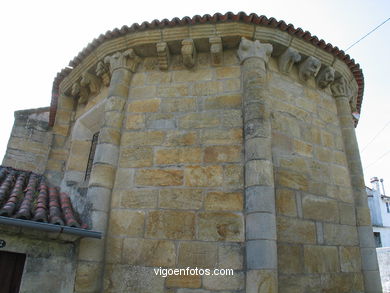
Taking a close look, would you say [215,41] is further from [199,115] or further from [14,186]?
[14,186]

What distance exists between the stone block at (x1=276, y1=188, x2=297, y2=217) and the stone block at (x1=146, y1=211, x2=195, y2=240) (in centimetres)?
103

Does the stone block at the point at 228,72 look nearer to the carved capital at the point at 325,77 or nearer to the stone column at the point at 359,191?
the carved capital at the point at 325,77

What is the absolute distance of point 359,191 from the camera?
173 inches

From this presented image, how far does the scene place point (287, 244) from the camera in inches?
133

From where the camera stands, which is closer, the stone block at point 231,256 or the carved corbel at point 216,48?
the stone block at point 231,256

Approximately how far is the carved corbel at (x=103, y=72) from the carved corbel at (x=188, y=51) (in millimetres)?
1359

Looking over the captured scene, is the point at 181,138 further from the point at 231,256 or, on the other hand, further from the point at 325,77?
the point at 325,77

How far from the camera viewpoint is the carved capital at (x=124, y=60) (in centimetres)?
453

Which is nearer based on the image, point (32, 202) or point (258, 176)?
point (258, 176)

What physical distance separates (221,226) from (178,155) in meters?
1.05

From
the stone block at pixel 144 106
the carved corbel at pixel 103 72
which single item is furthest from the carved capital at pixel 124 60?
the stone block at pixel 144 106

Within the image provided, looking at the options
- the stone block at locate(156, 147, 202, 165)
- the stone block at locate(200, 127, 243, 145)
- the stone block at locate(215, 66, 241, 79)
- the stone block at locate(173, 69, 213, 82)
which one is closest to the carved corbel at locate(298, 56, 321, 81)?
the stone block at locate(215, 66, 241, 79)

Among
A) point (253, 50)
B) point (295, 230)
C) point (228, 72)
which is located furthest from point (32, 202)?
point (253, 50)

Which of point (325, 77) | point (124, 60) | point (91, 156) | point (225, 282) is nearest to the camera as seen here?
point (225, 282)
